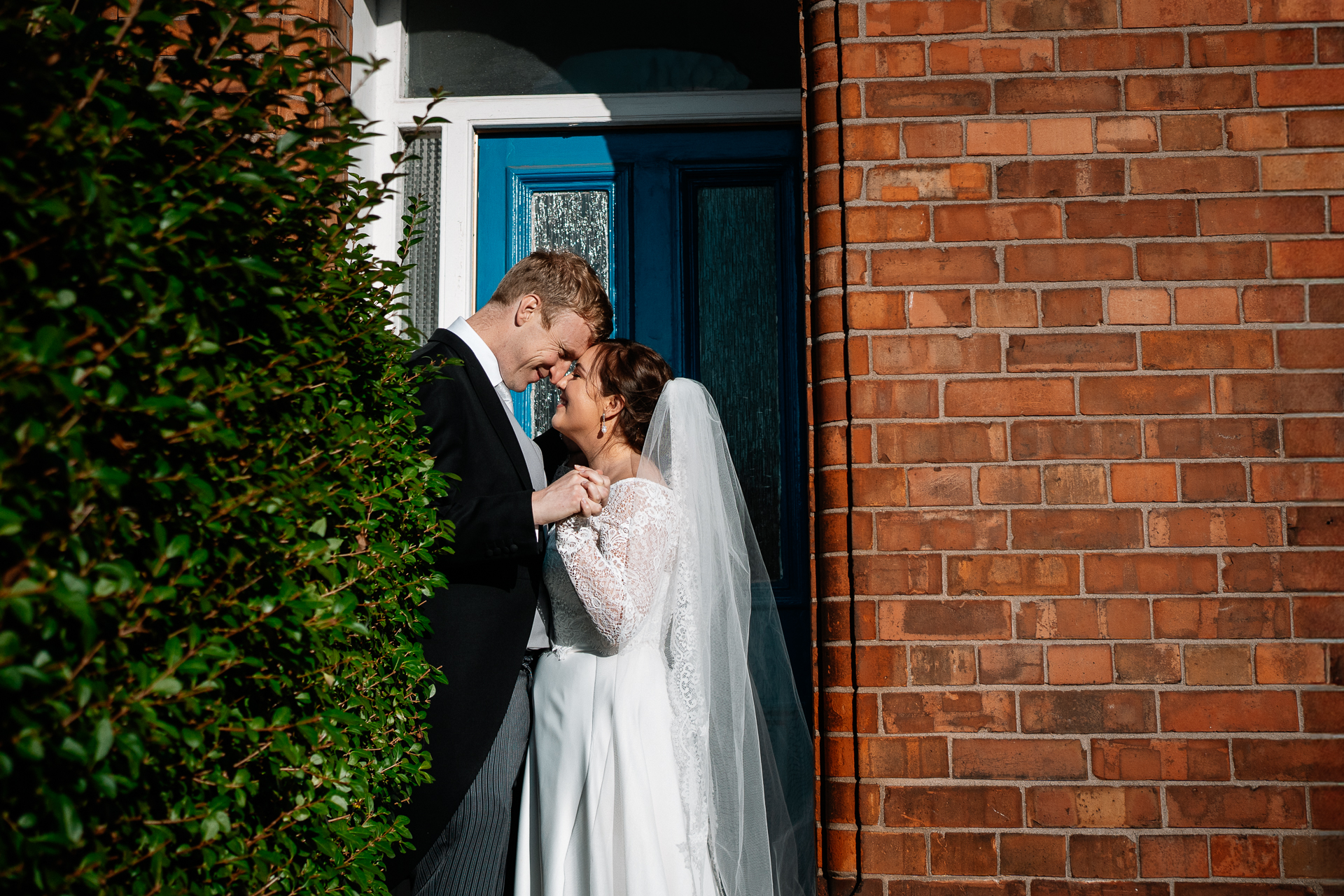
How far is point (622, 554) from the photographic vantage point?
241cm

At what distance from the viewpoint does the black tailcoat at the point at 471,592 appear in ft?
7.36

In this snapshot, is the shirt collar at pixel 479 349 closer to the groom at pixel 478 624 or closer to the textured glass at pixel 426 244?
the groom at pixel 478 624

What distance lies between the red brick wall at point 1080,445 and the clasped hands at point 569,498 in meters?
0.65

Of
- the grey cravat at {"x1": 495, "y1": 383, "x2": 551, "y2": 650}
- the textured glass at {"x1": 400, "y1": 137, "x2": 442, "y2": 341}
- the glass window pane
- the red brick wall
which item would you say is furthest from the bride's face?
the glass window pane

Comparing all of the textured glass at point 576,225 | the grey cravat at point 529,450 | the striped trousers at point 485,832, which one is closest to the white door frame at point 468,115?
the textured glass at point 576,225

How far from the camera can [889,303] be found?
2.40 meters

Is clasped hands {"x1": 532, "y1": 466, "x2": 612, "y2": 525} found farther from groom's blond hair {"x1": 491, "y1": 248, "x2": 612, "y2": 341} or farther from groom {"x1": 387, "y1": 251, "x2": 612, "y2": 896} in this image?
groom's blond hair {"x1": 491, "y1": 248, "x2": 612, "y2": 341}

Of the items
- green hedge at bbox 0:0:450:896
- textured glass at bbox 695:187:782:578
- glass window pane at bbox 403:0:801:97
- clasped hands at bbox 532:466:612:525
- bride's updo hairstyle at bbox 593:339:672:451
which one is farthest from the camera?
glass window pane at bbox 403:0:801:97

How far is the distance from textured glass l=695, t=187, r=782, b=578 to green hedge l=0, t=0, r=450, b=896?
1.84 m

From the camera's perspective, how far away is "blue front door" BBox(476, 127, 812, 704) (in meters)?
3.25

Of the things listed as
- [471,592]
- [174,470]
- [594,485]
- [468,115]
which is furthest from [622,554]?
[468,115]

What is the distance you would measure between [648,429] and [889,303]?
2.70ft

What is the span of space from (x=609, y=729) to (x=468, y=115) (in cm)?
249

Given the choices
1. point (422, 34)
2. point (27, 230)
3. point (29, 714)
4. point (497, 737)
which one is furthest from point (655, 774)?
point (422, 34)
